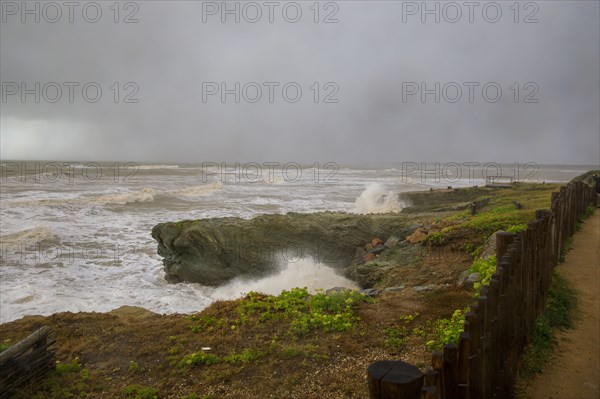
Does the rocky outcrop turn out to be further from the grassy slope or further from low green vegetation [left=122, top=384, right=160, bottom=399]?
low green vegetation [left=122, top=384, right=160, bottom=399]

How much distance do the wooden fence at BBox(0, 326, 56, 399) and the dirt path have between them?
6176 mm

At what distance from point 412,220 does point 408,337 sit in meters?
9.74

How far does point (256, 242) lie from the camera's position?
13.2 m

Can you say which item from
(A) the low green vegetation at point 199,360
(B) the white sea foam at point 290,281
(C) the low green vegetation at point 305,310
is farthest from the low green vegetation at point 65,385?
(B) the white sea foam at point 290,281

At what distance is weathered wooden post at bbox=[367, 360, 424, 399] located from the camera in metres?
2.01

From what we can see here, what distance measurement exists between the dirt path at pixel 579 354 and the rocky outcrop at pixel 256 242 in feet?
19.7

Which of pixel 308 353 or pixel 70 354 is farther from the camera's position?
pixel 70 354

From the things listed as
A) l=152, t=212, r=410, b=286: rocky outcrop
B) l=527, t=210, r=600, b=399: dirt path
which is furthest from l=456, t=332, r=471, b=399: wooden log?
l=152, t=212, r=410, b=286: rocky outcrop

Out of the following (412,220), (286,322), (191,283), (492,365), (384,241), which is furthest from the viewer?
(412,220)

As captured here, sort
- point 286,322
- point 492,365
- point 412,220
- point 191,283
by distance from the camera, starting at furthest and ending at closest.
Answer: point 412,220 → point 191,283 → point 286,322 → point 492,365

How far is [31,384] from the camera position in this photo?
16.8 ft

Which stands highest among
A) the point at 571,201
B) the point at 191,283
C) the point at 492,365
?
the point at 571,201

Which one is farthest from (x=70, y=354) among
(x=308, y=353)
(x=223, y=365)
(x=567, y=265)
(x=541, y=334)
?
(x=567, y=265)

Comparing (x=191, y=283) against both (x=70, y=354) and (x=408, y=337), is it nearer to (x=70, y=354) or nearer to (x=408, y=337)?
(x=70, y=354)
